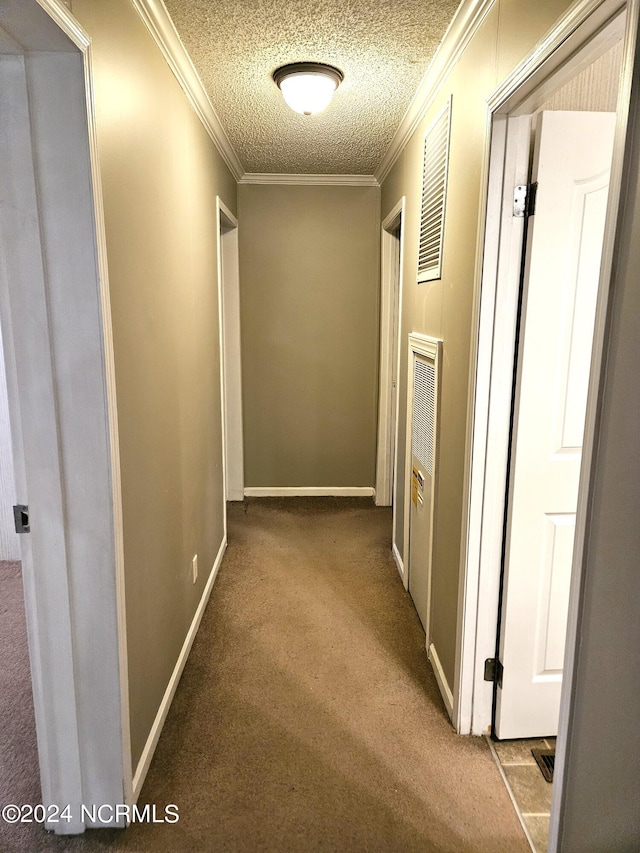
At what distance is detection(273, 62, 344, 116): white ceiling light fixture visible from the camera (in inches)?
87.7

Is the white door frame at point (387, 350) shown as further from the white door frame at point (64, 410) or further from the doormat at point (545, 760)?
the white door frame at point (64, 410)

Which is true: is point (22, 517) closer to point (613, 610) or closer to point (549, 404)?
point (613, 610)

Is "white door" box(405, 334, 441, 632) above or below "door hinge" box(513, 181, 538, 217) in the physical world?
below

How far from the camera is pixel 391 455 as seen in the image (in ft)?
14.2

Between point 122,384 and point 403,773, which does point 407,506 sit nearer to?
point 403,773

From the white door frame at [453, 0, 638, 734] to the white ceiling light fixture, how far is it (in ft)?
Result: 2.98

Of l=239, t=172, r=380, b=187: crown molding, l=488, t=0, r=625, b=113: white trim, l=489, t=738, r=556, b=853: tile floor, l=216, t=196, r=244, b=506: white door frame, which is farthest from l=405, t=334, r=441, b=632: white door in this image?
l=239, t=172, r=380, b=187: crown molding

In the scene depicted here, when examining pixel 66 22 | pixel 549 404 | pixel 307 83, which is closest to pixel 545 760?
pixel 549 404

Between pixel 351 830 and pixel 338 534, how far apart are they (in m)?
2.26

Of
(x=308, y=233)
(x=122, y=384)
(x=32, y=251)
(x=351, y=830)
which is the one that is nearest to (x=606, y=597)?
(x=351, y=830)

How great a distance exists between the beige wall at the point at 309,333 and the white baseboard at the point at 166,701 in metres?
1.64

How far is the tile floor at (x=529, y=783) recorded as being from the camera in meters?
1.63

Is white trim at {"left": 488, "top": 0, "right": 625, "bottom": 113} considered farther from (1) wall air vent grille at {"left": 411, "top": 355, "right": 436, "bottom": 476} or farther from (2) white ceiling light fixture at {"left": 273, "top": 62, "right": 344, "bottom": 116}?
(1) wall air vent grille at {"left": 411, "top": 355, "right": 436, "bottom": 476}

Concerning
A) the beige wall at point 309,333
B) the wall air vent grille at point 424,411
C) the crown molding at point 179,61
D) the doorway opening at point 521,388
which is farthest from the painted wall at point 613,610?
the beige wall at point 309,333
